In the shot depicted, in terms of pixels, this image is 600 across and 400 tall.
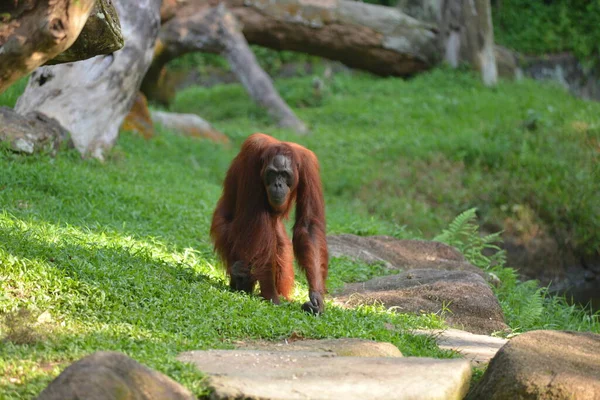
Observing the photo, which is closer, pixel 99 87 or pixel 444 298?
pixel 444 298

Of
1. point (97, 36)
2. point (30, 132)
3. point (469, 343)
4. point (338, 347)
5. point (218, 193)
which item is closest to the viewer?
point (338, 347)

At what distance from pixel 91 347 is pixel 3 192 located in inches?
118

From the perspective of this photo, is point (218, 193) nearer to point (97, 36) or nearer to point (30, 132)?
point (30, 132)

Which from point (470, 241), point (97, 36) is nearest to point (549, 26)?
point (470, 241)

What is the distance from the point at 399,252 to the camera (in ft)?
25.4

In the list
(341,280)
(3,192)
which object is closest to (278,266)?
(341,280)

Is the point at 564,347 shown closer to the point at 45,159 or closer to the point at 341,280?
the point at 341,280

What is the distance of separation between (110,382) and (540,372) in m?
1.98

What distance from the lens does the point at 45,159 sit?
291 inches

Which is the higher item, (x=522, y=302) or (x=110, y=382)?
(x=110, y=382)

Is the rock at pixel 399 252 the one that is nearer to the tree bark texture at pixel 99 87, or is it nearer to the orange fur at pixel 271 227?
the orange fur at pixel 271 227

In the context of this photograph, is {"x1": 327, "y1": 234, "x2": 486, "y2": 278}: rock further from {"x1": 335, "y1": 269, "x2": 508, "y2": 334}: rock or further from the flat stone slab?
the flat stone slab

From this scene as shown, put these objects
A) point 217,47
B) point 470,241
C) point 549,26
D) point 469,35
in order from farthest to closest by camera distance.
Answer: point 549,26
point 469,35
point 217,47
point 470,241

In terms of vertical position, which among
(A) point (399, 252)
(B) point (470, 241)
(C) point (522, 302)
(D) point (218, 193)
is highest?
(D) point (218, 193)
